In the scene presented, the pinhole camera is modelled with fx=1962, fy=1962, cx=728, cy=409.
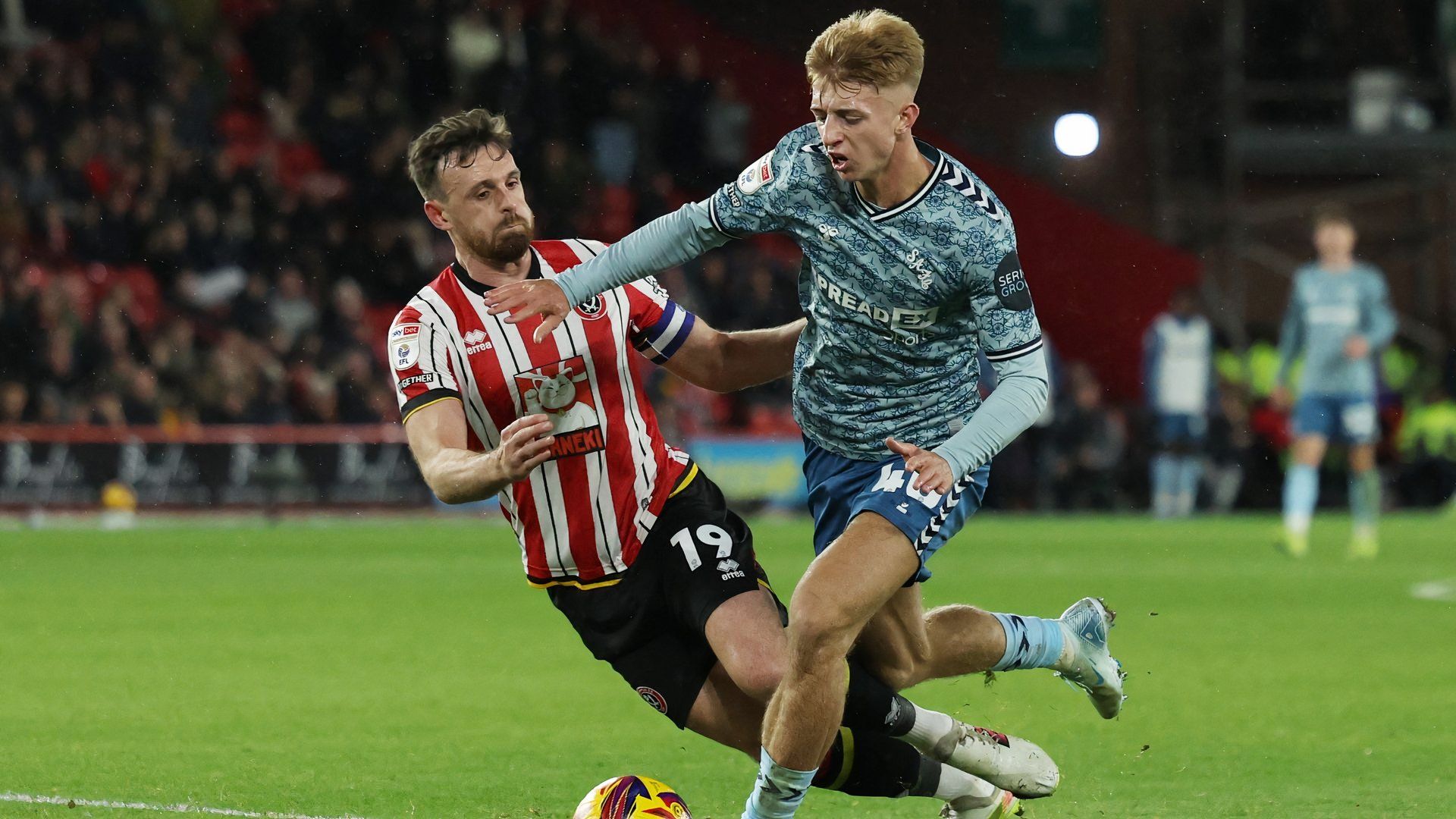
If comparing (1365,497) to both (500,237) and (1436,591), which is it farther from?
(500,237)

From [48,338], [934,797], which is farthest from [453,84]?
[934,797]

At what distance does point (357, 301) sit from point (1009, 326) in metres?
14.5

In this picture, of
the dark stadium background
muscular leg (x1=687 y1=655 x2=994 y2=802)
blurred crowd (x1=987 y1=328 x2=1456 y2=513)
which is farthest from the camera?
blurred crowd (x1=987 y1=328 x2=1456 y2=513)

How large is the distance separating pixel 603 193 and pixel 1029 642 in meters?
15.6

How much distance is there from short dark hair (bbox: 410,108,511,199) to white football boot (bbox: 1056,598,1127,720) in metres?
2.27

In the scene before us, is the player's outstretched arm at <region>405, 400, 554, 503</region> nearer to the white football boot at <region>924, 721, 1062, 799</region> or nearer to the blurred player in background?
the white football boot at <region>924, 721, 1062, 799</region>

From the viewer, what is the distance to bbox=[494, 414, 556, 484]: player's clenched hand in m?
4.63

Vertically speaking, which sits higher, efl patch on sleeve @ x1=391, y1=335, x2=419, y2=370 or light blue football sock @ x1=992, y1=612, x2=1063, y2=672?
efl patch on sleeve @ x1=391, y1=335, x2=419, y2=370

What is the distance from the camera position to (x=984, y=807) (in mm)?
5559

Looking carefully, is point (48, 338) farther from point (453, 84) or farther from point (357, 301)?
point (453, 84)

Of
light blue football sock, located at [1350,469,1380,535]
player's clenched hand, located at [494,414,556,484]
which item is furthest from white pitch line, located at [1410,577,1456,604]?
player's clenched hand, located at [494,414,556,484]

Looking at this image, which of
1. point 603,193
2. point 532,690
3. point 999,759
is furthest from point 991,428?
point 603,193

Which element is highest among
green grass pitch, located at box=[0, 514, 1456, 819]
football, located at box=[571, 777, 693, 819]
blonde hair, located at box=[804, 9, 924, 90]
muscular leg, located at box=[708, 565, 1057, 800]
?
blonde hair, located at box=[804, 9, 924, 90]

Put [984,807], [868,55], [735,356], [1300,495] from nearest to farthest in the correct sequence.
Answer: [868,55], [984,807], [735,356], [1300,495]
